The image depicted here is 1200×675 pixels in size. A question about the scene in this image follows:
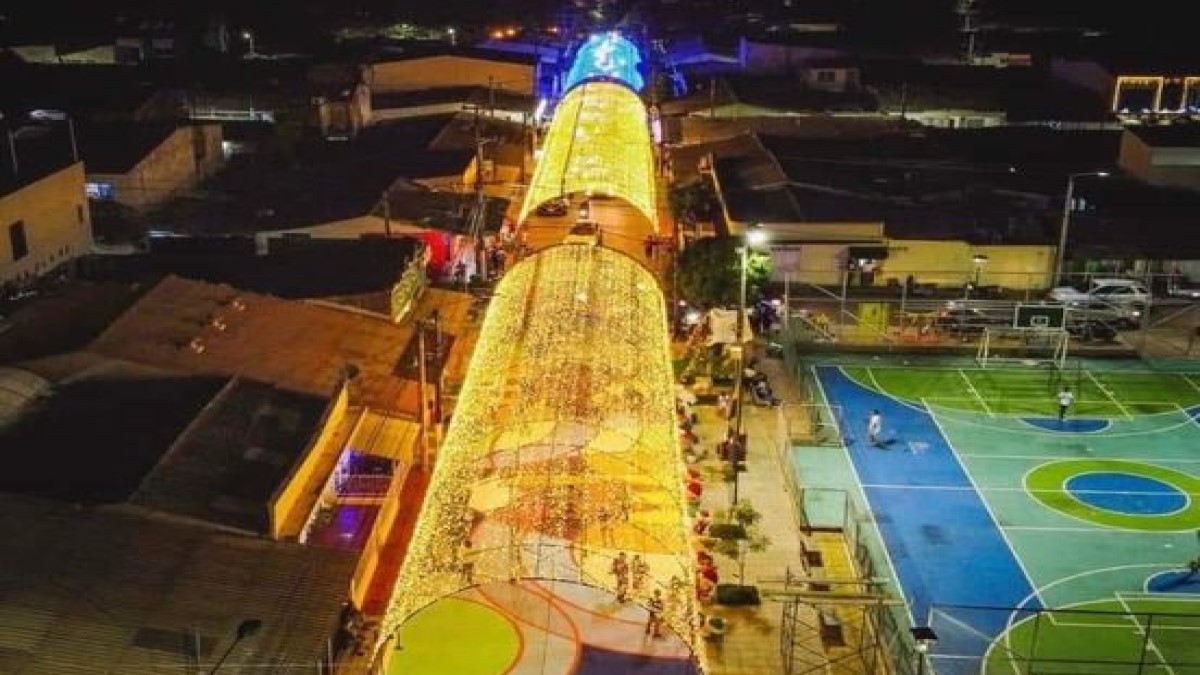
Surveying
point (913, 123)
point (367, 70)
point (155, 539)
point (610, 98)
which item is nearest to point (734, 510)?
point (155, 539)

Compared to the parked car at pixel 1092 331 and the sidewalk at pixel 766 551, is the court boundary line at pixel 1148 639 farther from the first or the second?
the parked car at pixel 1092 331

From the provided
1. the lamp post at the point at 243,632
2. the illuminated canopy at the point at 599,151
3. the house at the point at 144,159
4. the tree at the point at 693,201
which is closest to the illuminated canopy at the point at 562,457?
the lamp post at the point at 243,632

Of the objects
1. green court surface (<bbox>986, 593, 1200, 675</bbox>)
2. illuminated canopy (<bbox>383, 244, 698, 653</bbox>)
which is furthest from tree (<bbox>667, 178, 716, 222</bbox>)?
green court surface (<bbox>986, 593, 1200, 675</bbox>)

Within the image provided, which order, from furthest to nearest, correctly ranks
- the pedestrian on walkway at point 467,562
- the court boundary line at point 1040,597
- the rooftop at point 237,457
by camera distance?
the court boundary line at point 1040,597 → the rooftop at point 237,457 → the pedestrian on walkway at point 467,562

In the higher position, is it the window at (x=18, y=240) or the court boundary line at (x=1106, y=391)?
the window at (x=18, y=240)

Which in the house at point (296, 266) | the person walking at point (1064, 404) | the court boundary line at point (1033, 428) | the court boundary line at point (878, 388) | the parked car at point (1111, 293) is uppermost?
the house at point (296, 266)

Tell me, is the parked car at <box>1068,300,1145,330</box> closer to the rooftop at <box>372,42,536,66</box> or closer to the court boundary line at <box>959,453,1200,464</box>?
the court boundary line at <box>959,453,1200,464</box>

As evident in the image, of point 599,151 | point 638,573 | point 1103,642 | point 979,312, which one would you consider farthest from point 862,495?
point 599,151

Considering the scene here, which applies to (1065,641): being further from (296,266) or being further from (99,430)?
(296,266)
